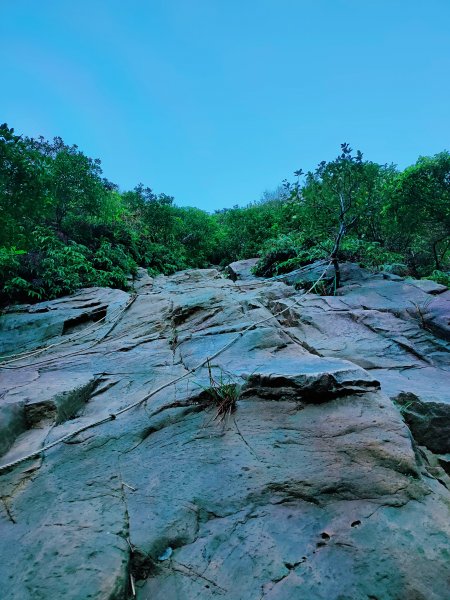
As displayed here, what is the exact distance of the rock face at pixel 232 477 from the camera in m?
1.55

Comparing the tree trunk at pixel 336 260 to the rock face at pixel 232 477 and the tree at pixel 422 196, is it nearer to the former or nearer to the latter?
the tree at pixel 422 196

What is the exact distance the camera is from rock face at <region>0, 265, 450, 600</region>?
155 cm

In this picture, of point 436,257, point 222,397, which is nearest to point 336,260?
point 436,257

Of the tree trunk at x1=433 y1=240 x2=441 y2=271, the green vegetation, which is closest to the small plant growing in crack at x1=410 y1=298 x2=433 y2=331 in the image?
the green vegetation

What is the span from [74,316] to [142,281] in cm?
492

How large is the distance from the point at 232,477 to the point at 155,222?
14.4m

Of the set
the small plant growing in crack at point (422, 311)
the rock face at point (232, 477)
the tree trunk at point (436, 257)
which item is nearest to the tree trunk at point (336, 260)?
the small plant growing in crack at point (422, 311)


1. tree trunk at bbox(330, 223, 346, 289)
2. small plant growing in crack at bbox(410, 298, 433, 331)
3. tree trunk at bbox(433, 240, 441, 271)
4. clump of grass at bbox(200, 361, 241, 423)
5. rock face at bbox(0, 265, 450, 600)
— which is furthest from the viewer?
tree trunk at bbox(433, 240, 441, 271)

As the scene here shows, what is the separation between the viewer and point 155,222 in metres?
15.4

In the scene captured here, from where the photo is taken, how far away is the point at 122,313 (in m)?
6.23

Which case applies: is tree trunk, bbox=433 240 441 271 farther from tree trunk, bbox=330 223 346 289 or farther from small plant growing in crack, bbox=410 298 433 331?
small plant growing in crack, bbox=410 298 433 331

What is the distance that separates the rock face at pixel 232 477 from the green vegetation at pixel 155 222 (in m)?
3.64

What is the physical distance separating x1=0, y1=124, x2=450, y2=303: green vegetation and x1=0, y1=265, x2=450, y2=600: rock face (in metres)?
3.64

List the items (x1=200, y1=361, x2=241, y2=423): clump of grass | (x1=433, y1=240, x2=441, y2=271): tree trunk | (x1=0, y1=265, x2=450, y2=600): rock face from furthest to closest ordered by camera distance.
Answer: (x1=433, y1=240, x2=441, y2=271): tree trunk
(x1=200, y1=361, x2=241, y2=423): clump of grass
(x1=0, y1=265, x2=450, y2=600): rock face
